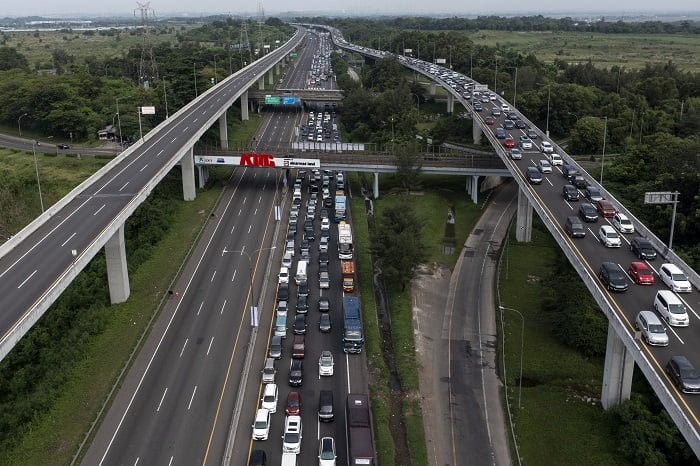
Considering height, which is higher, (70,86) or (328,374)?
(70,86)

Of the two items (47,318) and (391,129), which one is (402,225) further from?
(391,129)

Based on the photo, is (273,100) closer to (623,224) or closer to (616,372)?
(623,224)

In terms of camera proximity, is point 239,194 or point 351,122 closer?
point 239,194

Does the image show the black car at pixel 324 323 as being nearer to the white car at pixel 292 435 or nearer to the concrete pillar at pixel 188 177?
the white car at pixel 292 435

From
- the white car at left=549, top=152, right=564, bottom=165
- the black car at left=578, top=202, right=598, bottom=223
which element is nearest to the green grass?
the black car at left=578, top=202, right=598, bottom=223

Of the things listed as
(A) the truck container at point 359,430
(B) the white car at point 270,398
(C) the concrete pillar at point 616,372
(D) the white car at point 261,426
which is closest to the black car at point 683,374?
(C) the concrete pillar at point 616,372

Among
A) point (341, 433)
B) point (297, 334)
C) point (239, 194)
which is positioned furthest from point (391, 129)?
point (341, 433)

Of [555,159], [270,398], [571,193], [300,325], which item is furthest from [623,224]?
[270,398]
